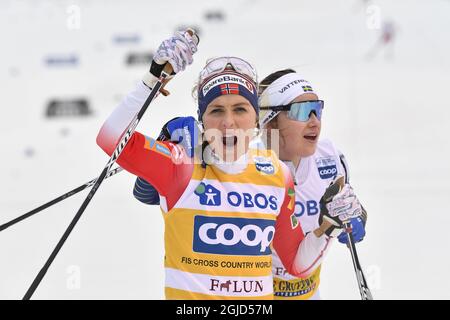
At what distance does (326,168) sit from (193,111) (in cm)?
1128

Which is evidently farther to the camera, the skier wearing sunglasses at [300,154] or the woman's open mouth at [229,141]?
the skier wearing sunglasses at [300,154]

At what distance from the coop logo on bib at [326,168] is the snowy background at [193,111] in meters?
2.54

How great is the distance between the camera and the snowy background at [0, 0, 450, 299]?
675cm

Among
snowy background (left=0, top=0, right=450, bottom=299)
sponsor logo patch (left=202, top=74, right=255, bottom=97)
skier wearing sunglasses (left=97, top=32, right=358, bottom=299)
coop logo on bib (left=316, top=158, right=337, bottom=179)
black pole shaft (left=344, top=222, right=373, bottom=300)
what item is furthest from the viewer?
snowy background (left=0, top=0, right=450, bottom=299)

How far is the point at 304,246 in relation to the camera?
294 centimetres

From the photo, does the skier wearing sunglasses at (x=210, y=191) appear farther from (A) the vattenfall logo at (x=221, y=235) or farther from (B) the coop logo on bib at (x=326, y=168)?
(B) the coop logo on bib at (x=326, y=168)

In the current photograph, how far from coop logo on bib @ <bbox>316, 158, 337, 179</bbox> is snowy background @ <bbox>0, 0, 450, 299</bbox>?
8.35 feet

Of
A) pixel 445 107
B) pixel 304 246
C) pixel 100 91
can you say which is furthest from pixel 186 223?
pixel 100 91

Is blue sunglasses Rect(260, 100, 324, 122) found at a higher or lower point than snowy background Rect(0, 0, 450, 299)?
lower

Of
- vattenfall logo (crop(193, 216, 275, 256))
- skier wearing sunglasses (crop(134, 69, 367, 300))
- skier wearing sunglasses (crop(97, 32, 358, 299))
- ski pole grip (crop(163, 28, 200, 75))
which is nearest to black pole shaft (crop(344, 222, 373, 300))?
skier wearing sunglasses (crop(134, 69, 367, 300))

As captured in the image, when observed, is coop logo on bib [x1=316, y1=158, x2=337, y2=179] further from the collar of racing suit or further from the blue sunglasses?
the collar of racing suit

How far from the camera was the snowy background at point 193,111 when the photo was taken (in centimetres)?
675

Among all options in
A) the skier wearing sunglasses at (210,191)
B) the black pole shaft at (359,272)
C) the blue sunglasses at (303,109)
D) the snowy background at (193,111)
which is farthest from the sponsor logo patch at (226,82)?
the snowy background at (193,111)

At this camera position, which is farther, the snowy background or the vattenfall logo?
the snowy background
